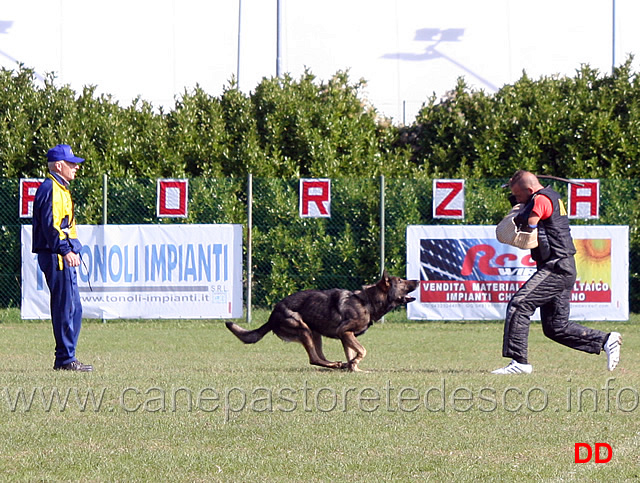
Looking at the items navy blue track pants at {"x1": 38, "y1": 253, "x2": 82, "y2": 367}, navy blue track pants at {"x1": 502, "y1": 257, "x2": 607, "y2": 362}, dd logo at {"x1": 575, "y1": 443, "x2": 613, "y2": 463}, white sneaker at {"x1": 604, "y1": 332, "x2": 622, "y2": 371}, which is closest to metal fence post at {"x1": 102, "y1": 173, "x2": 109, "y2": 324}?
navy blue track pants at {"x1": 38, "y1": 253, "x2": 82, "y2": 367}

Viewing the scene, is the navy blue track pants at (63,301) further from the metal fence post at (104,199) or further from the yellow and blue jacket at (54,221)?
the metal fence post at (104,199)

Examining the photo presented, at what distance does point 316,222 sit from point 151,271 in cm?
321

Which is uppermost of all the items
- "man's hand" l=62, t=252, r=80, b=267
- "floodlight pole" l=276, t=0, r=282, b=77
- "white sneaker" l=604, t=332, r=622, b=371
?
"floodlight pole" l=276, t=0, r=282, b=77

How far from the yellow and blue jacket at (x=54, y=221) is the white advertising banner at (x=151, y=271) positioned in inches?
291

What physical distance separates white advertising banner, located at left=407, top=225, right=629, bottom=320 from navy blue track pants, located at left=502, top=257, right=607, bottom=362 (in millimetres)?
7430

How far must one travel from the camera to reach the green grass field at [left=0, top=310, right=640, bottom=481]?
5445 millimetres

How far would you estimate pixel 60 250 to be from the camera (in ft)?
31.3

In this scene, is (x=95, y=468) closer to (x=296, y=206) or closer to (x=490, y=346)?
(x=490, y=346)

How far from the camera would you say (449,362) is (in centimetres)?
1141

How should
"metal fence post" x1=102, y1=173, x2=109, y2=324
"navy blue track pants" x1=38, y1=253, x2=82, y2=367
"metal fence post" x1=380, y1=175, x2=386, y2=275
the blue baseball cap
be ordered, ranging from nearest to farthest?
"navy blue track pants" x1=38, y1=253, x2=82, y2=367 < the blue baseball cap < "metal fence post" x1=102, y1=173, x2=109, y2=324 < "metal fence post" x1=380, y1=175, x2=386, y2=275

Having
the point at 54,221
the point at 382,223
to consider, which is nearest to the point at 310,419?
the point at 54,221

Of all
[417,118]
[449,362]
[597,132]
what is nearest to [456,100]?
[417,118]

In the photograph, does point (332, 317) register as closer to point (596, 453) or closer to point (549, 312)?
point (549, 312)

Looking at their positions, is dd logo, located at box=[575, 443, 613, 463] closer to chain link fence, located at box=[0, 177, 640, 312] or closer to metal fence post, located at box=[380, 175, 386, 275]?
metal fence post, located at box=[380, 175, 386, 275]
